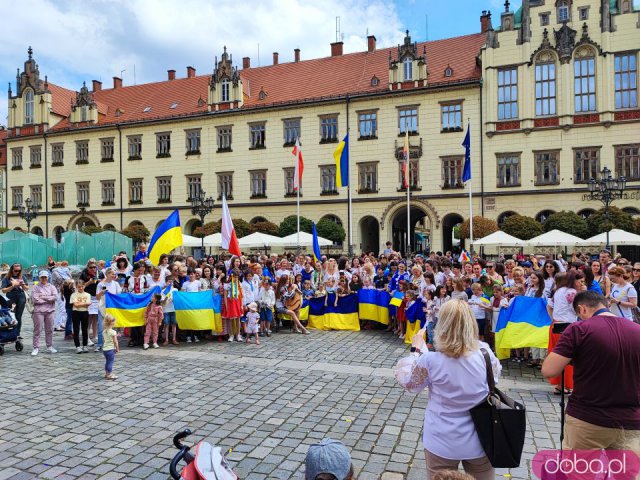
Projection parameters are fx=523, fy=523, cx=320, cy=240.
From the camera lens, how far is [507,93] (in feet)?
110

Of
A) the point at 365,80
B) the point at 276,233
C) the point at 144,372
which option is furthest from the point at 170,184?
the point at 144,372

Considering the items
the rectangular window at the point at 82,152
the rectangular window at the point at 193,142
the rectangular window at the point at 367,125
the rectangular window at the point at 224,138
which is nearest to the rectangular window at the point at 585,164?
the rectangular window at the point at 367,125

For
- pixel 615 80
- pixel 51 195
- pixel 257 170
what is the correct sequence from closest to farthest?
pixel 615 80 → pixel 257 170 → pixel 51 195

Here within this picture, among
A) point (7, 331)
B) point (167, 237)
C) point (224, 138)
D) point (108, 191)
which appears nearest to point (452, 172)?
point (224, 138)

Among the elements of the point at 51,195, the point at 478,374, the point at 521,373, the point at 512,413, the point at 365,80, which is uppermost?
the point at 365,80

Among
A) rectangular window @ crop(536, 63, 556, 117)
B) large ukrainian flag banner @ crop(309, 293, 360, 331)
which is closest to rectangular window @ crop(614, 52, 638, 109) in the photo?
rectangular window @ crop(536, 63, 556, 117)

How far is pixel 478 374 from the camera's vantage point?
3.44 meters

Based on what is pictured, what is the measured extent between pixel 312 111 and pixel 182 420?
34.3m

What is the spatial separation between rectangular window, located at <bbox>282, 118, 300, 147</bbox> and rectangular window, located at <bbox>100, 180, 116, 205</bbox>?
54.2 ft

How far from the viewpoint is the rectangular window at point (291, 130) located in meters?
39.4

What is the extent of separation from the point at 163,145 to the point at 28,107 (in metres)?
15.6

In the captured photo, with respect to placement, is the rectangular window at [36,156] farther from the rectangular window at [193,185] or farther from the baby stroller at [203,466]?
the baby stroller at [203,466]

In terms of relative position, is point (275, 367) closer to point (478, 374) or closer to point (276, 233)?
point (478, 374)

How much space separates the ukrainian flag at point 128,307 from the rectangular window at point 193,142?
31.8 metres
